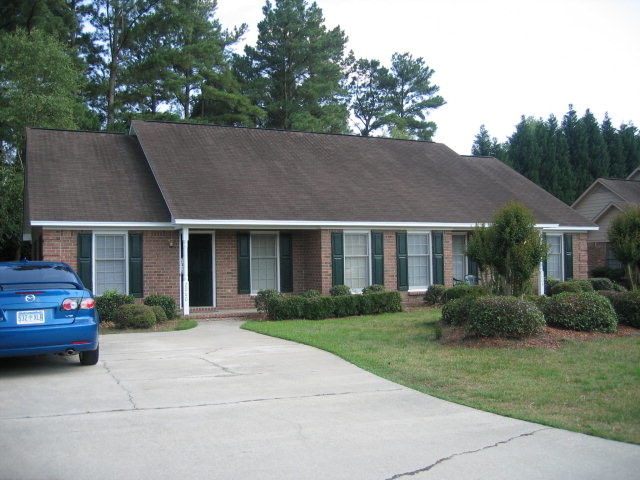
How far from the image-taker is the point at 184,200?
56.4ft

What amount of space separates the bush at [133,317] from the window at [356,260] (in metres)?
6.28

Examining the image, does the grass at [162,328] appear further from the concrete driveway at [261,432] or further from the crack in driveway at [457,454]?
the crack in driveway at [457,454]

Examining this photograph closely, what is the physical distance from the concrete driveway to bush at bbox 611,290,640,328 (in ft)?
21.5

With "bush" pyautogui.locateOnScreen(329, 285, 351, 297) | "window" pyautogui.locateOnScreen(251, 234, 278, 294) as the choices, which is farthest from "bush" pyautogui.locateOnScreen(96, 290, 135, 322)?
"bush" pyautogui.locateOnScreen(329, 285, 351, 297)

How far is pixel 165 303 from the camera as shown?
52.4 feet

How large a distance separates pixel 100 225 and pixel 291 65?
1038 inches

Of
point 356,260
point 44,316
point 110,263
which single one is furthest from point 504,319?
point 110,263

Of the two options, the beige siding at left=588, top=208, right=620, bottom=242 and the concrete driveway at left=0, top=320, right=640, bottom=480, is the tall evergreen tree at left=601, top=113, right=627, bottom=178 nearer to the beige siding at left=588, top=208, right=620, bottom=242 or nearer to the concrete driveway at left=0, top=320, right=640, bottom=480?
the beige siding at left=588, top=208, right=620, bottom=242

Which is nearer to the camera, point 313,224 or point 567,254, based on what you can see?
point 313,224

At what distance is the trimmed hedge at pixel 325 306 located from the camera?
613 inches

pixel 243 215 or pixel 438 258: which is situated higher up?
pixel 243 215

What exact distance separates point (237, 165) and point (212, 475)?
52.6 ft

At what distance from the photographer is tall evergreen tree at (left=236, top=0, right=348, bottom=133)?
129ft

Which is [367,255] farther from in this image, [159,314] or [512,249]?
[512,249]
